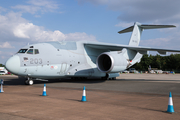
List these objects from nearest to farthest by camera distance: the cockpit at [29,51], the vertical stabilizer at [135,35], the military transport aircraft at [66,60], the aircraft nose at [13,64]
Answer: the aircraft nose at [13,64] → the military transport aircraft at [66,60] → the cockpit at [29,51] → the vertical stabilizer at [135,35]

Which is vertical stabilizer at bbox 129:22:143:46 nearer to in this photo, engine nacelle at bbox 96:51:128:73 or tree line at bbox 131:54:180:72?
engine nacelle at bbox 96:51:128:73

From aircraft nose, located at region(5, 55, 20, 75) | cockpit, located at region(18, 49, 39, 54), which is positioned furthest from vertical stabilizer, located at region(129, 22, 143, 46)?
aircraft nose, located at region(5, 55, 20, 75)

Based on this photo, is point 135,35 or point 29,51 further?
point 135,35

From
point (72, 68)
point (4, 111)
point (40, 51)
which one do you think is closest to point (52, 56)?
point (40, 51)

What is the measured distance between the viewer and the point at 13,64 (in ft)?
41.8

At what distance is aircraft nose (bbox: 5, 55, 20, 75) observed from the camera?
1261 cm

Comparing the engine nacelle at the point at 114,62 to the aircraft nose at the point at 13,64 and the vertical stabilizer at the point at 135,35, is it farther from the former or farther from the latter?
the aircraft nose at the point at 13,64

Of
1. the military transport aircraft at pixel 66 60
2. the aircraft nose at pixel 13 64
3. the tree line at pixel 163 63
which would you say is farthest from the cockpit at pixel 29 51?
the tree line at pixel 163 63

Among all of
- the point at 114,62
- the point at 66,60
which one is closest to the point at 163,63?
the point at 114,62

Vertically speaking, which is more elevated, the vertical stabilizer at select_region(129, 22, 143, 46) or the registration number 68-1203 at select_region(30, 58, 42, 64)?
the vertical stabilizer at select_region(129, 22, 143, 46)

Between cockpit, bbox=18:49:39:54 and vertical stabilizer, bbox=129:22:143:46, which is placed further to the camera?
vertical stabilizer, bbox=129:22:143:46

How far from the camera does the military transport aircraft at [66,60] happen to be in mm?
13570

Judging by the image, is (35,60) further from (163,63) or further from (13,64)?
(163,63)

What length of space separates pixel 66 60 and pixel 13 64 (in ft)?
15.2
